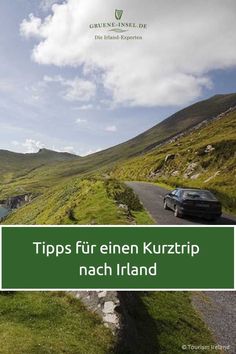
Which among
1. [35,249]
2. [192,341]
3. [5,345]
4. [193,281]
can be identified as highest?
[35,249]

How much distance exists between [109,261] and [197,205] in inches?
697

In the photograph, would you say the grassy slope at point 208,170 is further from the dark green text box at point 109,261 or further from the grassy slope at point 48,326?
the grassy slope at point 48,326

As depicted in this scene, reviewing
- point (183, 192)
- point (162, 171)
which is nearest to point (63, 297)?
point (183, 192)

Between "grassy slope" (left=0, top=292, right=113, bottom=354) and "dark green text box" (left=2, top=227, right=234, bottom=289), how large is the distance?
3.30 feet

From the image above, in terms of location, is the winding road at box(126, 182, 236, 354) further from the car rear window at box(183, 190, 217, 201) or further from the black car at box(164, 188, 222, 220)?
the car rear window at box(183, 190, 217, 201)

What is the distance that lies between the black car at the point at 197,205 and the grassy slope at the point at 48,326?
16166 mm

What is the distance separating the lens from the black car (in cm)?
2647

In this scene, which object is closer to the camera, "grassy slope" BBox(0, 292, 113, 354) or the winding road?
"grassy slope" BBox(0, 292, 113, 354)

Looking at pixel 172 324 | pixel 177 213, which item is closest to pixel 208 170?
pixel 177 213

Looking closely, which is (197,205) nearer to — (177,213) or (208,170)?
(177,213)

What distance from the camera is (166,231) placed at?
10.2 m

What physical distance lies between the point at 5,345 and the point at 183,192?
815 inches

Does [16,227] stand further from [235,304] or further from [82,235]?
[235,304]

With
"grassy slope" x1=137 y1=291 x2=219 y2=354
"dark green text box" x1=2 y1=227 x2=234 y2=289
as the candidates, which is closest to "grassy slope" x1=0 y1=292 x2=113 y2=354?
"dark green text box" x1=2 y1=227 x2=234 y2=289
